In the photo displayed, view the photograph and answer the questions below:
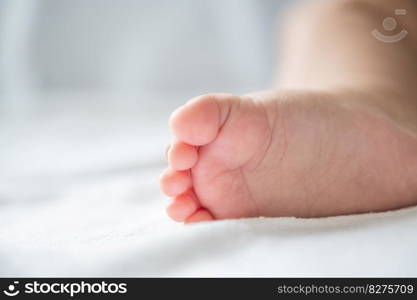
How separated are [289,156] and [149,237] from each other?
184mm

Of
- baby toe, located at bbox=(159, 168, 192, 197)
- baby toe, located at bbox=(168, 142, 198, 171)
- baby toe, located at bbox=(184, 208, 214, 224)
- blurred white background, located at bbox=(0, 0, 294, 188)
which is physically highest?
blurred white background, located at bbox=(0, 0, 294, 188)

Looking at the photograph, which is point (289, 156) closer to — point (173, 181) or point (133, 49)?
point (173, 181)

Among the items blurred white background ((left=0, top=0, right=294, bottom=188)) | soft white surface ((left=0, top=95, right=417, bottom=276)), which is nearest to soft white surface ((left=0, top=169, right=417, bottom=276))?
soft white surface ((left=0, top=95, right=417, bottom=276))

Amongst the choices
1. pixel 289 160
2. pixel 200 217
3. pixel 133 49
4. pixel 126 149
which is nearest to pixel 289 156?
pixel 289 160

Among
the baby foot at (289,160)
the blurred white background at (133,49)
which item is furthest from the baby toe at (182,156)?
the blurred white background at (133,49)

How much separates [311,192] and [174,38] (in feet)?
2.66

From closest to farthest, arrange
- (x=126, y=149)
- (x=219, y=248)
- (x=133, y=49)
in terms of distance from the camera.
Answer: (x=219, y=248), (x=126, y=149), (x=133, y=49)

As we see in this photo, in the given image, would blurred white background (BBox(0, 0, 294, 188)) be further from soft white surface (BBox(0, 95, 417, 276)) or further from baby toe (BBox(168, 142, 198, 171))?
baby toe (BBox(168, 142, 198, 171))

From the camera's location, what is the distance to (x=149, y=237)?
587 mm

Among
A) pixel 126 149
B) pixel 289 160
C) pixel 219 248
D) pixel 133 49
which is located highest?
pixel 133 49

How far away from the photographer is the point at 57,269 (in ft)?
1.76

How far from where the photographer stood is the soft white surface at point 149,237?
54cm

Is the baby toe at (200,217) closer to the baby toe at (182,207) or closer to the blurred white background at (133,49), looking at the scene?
the baby toe at (182,207)

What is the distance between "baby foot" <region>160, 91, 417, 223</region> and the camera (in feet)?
2.01
